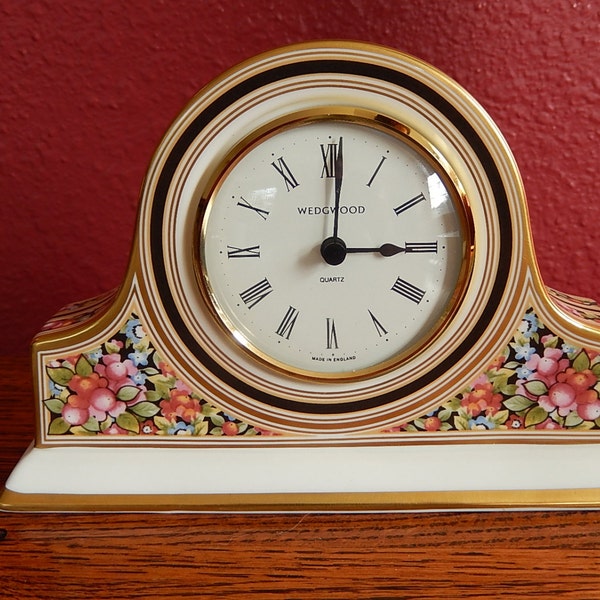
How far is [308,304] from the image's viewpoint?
765 millimetres

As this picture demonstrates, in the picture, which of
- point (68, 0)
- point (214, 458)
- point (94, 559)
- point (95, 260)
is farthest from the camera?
point (95, 260)

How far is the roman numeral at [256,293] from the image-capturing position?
2.50 feet

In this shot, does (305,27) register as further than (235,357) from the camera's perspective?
Yes

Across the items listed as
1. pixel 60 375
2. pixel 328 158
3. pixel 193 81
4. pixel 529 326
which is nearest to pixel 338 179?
pixel 328 158

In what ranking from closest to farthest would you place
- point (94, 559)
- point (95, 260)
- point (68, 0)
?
point (94, 559) < point (68, 0) < point (95, 260)

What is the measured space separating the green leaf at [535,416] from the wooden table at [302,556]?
96 mm

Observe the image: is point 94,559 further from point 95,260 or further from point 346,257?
point 95,260

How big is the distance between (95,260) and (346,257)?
608 mm

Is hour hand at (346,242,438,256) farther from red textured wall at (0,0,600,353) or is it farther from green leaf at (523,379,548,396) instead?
red textured wall at (0,0,600,353)

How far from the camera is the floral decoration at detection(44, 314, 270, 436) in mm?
779

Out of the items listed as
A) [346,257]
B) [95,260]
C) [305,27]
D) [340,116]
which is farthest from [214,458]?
[305,27]

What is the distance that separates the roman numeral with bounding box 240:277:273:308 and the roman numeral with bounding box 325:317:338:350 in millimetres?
71

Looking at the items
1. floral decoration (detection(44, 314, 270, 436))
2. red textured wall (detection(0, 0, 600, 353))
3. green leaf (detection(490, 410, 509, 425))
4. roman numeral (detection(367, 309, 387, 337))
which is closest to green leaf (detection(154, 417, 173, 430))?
floral decoration (detection(44, 314, 270, 436))

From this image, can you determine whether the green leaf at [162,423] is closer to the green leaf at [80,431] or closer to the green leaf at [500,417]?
the green leaf at [80,431]
